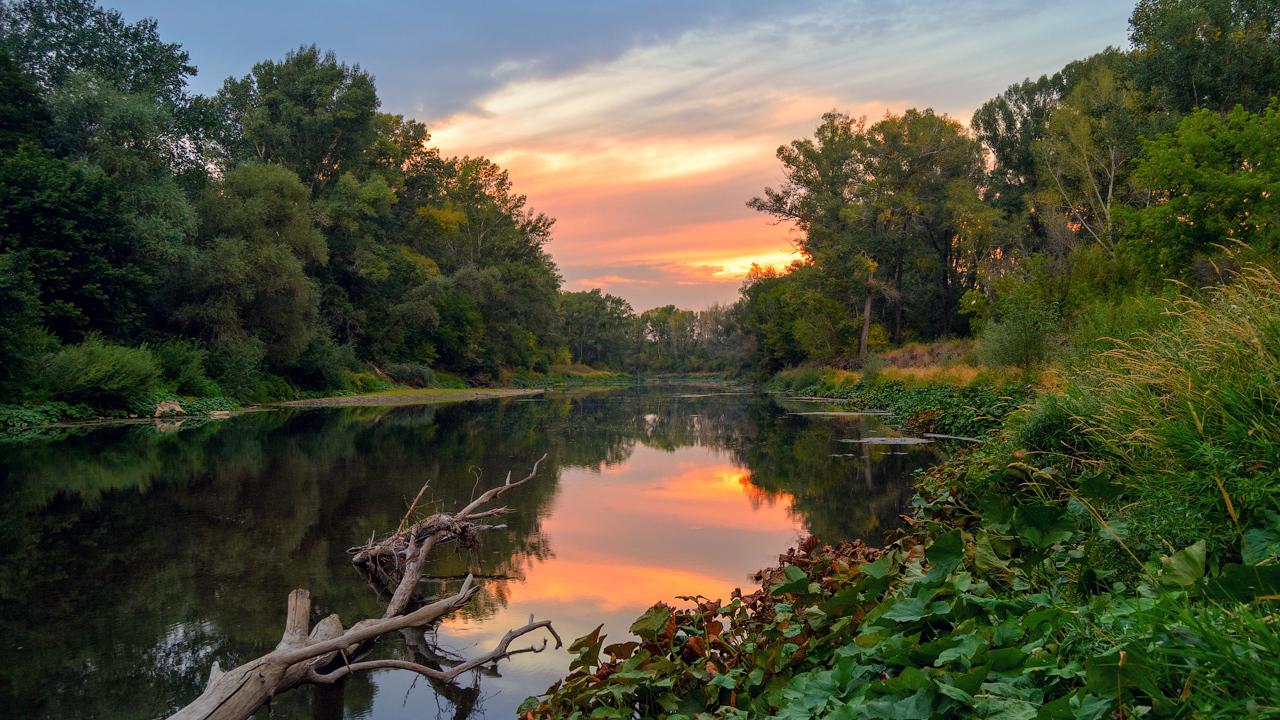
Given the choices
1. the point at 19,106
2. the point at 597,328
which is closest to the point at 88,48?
the point at 19,106

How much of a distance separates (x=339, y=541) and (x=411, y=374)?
46.1m

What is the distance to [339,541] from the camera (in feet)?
26.9

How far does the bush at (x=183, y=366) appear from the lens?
92.7ft

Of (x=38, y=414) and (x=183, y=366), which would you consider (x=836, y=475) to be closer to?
(x=38, y=414)

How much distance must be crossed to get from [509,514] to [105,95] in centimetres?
3100

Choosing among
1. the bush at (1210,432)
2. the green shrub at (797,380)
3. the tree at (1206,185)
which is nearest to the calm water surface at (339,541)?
the bush at (1210,432)

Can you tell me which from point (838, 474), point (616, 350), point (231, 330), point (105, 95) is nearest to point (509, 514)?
point (838, 474)

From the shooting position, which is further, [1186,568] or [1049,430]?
[1049,430]

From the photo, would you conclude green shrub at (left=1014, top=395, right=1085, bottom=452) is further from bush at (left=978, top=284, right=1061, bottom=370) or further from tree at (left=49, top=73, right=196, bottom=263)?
tree at (left=49, top=73, right=196, bottom=263)

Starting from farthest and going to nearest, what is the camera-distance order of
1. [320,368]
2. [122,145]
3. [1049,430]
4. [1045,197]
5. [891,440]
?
[1045,197] < [320,368] < [122,145] < [891,440] < [1049,430]

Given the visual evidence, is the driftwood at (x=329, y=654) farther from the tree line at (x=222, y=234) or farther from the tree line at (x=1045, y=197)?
the tree line at (x=222, y=234)

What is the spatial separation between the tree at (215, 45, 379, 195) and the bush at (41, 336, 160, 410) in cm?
2642

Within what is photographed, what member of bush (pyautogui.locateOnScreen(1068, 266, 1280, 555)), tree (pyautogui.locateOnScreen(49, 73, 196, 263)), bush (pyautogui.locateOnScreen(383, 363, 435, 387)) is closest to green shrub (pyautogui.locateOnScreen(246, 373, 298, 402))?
tree (pyautogui.locateOnScreen(49, 73, 196, 263))

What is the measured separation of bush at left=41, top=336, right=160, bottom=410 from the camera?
22.1 meters
